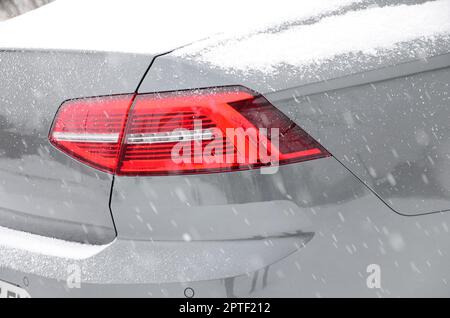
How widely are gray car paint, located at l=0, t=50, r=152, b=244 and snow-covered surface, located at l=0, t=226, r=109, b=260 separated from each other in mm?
19

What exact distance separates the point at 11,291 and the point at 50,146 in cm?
44

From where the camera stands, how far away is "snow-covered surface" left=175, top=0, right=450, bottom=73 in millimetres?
1679

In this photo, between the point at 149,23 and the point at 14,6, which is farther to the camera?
the point at 14,6

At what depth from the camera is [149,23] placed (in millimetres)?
1961

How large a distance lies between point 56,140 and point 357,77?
81 cm

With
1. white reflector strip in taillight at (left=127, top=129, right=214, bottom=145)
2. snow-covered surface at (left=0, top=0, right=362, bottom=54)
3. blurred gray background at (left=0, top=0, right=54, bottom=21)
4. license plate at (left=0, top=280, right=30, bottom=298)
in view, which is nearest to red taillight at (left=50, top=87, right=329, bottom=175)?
white reflector strip in taillight at (left=127, top=129, right=214, bottom=145)

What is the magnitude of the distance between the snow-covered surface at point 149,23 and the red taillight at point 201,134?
0.54 ft

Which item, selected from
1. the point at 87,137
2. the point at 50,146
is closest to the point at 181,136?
the point at 87,137

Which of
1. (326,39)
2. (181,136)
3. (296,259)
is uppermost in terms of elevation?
(326,39)

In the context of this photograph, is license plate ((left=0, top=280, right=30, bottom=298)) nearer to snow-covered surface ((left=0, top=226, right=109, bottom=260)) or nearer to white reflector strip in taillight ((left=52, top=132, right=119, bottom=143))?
snow-covered surface ((left=0, top=226, right=109, bottom=260))

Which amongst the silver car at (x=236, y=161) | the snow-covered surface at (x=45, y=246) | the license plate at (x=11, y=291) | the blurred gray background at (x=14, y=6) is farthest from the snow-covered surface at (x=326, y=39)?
the blurred gray background at (x=14, y=6)

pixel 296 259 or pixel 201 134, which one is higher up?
pixel 201 134

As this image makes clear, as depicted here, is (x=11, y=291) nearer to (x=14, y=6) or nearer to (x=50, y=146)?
(x=50, y=146)
